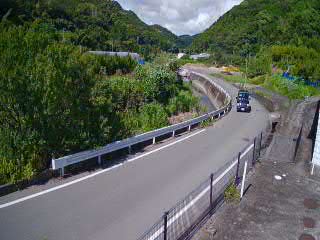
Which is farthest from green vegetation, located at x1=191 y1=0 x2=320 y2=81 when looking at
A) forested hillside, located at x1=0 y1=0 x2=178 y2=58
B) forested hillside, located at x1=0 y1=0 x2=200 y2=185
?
forested hillside, located at x1=0 y1=0 x2=200 y2=185

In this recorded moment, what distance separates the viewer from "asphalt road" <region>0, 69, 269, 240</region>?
690 centimetres

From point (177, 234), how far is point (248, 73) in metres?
64.1

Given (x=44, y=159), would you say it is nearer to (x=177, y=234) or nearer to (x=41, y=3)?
(x=177, y=234)

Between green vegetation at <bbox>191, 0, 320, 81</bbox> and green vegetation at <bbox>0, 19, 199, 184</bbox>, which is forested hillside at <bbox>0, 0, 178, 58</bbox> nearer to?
green vegetation at <bbox>191, 0, 320, 81</bbox>

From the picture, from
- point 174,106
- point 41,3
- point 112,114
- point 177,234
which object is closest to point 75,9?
point 41,3

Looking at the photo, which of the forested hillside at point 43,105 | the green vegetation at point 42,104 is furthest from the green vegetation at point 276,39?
Result: the green vegetation at point 42,104

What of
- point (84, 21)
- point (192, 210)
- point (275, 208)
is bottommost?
point (192, 210)

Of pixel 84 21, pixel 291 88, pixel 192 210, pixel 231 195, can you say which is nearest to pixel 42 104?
pixel 192 210

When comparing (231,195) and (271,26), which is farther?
(271,26)

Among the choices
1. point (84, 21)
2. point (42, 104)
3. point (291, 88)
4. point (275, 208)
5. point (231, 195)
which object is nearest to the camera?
point (275, 208)

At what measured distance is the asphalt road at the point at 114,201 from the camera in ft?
22.6

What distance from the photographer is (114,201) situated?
330 inches

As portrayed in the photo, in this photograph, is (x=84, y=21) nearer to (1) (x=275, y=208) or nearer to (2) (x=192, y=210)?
(2) (x=192, y=210)

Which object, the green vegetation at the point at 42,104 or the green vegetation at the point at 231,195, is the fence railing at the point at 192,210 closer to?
the green vegetation at the point at 231,195
